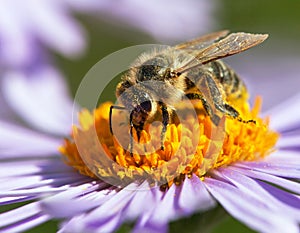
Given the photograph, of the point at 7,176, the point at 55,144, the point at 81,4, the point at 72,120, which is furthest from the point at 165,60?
the point at 81,4

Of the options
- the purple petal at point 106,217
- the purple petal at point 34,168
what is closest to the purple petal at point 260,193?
the purple petal at point 106,217

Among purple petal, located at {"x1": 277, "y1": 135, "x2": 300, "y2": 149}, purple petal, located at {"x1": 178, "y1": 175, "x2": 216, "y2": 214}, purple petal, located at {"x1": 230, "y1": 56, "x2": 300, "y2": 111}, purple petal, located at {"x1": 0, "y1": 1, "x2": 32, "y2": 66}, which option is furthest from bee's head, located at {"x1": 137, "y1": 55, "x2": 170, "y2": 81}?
purple petal, located at {"x1": 0, "y1": 1, "x2": 32, "y2": 66}

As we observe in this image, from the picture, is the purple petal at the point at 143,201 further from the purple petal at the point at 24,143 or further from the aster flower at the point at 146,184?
the purple petal at the point at 24,143

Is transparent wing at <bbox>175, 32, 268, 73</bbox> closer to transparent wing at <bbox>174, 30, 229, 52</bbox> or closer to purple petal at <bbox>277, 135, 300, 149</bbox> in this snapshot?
transparent wing at <bbox>174, 30, 229, 52</bbox>

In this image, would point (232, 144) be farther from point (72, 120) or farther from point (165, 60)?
point (72, 120)

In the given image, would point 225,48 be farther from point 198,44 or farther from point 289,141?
point 289,141

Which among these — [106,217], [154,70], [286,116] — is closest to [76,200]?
[106,217]

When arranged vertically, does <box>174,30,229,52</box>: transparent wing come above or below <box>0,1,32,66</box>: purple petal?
below
